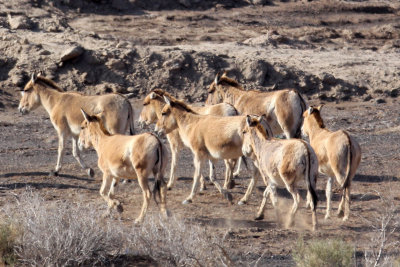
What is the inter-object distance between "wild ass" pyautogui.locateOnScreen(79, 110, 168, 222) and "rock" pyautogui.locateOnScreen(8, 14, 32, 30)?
11.7 meters

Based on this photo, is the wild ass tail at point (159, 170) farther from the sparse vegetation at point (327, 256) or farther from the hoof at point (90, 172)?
the hoof at point (90, 172)

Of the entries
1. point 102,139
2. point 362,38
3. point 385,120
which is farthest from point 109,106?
point 362,38

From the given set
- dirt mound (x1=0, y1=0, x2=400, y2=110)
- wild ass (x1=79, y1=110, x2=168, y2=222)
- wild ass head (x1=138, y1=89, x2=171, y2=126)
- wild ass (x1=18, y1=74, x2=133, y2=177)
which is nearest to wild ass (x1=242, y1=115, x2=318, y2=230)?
wild ass (x1=79, y1=110, x2=168, y2=222)

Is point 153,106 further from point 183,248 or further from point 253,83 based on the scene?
point 253,83

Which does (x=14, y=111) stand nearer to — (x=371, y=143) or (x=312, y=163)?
(x=371, y=143)

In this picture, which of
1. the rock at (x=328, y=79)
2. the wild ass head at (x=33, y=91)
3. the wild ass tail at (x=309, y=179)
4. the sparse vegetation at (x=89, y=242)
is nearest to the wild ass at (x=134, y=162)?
the sparse vegetation at (x=89, y=242)

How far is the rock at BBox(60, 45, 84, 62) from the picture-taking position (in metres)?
23.0

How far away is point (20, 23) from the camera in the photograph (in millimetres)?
24828

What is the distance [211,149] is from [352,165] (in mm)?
2496

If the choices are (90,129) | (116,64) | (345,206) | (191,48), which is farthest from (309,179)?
(191,48)

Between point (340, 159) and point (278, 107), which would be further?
point (278, 107)

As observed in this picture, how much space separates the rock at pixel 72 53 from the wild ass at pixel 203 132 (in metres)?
7.91

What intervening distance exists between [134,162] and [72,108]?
4.19 m

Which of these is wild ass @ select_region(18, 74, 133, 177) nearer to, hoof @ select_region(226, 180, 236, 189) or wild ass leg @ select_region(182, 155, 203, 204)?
wild ass leg @ select_region(182, 155, 203, 204)
